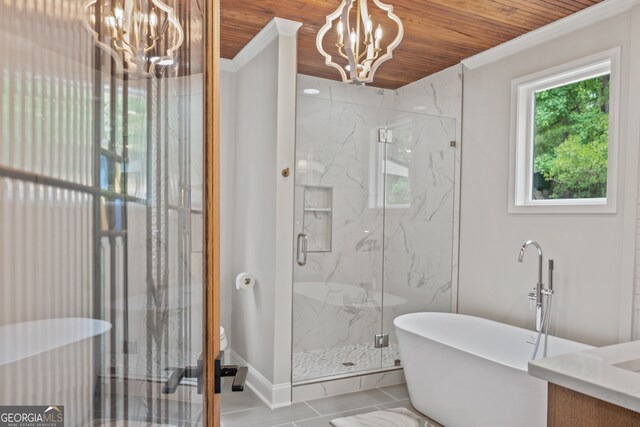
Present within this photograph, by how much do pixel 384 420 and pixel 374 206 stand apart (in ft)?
6.34

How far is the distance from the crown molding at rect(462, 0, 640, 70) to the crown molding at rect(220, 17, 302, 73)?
1.51m

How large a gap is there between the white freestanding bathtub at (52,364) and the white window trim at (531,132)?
2933 mm

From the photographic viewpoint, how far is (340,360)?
3725 millimetres

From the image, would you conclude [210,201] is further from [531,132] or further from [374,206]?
[374,206]

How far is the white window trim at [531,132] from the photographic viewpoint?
263 cm

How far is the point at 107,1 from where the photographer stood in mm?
519

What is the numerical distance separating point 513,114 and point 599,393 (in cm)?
231

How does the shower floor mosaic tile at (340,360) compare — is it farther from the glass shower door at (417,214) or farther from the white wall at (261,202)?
the white wall at (261,202)

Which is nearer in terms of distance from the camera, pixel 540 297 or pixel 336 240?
pixel 540 297

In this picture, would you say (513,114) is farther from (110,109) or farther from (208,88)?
(110,109)

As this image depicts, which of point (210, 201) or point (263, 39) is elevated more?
point (263, 39)

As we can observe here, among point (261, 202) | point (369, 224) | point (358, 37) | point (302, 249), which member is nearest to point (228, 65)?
point (261, 202)

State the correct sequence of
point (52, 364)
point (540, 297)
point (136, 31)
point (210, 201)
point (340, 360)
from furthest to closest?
point (340, 360) < point (540, 297) < point (210, 201) < point (136, 31) < point (52, 364)

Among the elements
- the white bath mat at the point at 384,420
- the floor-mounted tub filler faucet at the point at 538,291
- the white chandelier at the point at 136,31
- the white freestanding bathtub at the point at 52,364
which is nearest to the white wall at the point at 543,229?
the floor-mounted tub filler faucet at the point at 538,291
